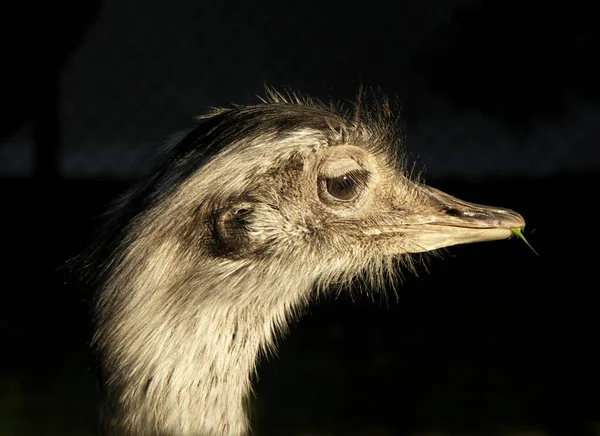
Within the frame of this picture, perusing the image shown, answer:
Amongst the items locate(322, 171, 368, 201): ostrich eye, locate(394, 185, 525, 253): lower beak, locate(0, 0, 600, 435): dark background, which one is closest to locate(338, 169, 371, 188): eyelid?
locate(322, 171, 368, 201): ostrich eye

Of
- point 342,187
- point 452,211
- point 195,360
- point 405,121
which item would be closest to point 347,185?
point 342,187

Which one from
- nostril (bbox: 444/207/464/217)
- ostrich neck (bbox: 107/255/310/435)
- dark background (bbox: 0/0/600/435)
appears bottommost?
ostrich neck (bbox: 107/255/310/435)

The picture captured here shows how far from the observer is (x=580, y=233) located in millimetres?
4402

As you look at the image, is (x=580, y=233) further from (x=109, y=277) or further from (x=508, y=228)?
(x=109, y=277)

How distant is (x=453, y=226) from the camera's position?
1.98 meters

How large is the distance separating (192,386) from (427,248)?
1.82 feet

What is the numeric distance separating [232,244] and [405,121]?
266 centimetres

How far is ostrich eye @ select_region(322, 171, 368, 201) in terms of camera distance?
6.08 feet

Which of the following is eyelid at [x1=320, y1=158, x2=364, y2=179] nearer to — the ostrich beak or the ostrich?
the ostrich

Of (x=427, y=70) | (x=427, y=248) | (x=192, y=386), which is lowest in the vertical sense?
(x=192, y=386)

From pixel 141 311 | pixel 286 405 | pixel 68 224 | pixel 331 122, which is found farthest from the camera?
pixel 68 224

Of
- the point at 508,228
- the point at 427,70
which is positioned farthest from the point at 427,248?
the point at 427,70

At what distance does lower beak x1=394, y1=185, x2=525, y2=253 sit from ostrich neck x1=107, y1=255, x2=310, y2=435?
1.09ft

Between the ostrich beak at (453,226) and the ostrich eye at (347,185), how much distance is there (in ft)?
0.33
